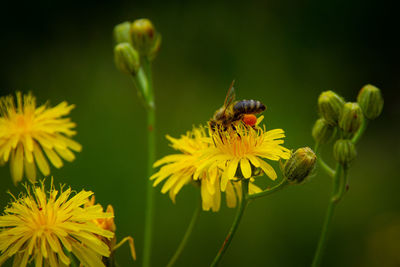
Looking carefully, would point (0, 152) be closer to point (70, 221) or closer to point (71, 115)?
point (70, 221)

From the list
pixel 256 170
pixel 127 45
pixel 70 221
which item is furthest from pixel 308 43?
pixel 70 221

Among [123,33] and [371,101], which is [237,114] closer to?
[371,101]

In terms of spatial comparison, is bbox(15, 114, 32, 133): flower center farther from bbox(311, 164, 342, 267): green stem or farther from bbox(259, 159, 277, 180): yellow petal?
bbox(311, 164, 342, 267): green stem

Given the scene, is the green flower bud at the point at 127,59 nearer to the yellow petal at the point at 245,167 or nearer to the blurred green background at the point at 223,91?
the yellow petal at the point at 245,167

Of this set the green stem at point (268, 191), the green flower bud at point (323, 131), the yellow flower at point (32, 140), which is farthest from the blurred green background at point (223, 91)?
the green stem at point (268, 191)

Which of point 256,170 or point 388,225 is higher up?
point 256,170

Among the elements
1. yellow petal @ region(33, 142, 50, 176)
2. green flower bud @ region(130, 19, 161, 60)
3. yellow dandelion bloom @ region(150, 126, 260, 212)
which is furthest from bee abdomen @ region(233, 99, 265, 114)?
yellow petal @ region(33, 142, 50, 176)
